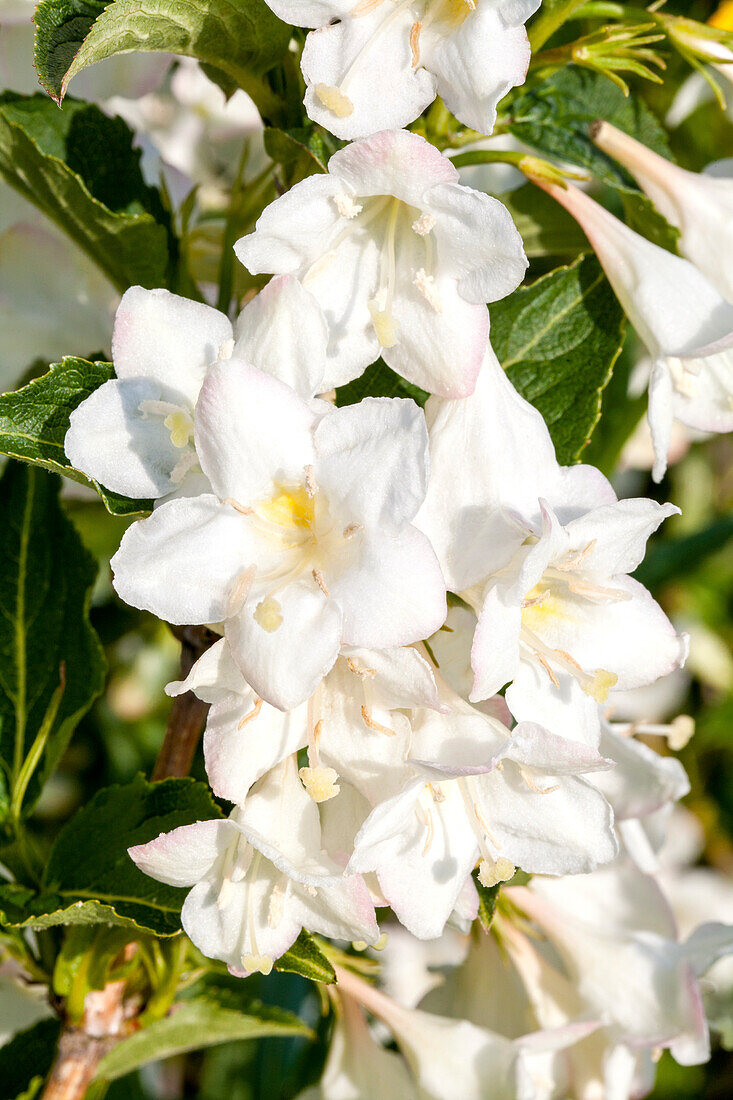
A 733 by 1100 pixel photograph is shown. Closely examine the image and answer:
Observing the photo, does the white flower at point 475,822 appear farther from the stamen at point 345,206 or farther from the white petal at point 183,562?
the stamen at point 345,206

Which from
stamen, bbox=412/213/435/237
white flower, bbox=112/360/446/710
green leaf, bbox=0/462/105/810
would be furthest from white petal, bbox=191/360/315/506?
green leaf, bbox=0/462/105/810

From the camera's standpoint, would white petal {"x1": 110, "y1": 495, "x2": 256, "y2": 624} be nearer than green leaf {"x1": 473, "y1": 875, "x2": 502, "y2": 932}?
Yes

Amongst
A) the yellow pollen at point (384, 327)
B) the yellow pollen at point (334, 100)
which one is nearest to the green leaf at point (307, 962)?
the yellow pollen at point (384, 327)

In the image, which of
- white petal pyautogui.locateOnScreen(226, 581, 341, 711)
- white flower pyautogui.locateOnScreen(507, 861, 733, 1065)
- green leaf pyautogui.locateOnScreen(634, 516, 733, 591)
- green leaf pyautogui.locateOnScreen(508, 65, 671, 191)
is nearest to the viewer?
white petal pyautogui.locateOnScreen(226, 581, 341, 711)

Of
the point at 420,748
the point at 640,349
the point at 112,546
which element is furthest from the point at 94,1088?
the point at 640,349

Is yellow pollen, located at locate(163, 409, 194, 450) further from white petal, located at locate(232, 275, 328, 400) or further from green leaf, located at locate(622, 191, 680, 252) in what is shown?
green leaf, located at locate(622, 191, 680, 252)

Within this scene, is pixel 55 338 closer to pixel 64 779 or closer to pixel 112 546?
pixel 112 546
